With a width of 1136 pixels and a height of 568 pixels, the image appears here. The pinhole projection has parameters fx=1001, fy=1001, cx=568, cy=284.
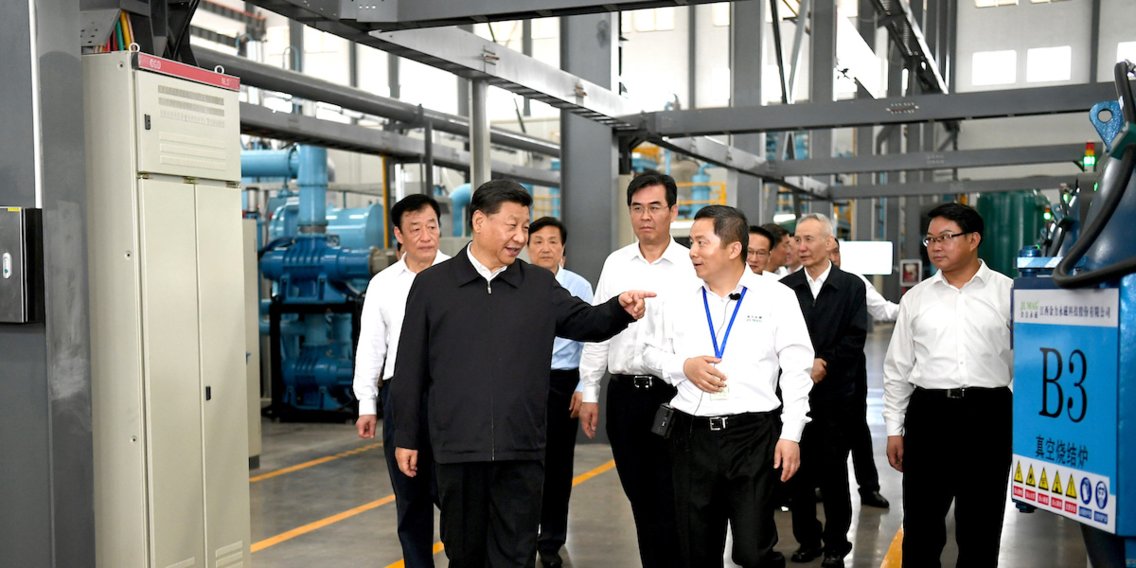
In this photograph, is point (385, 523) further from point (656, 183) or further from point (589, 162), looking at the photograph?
point (589, 162)

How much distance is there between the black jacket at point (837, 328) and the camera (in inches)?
216

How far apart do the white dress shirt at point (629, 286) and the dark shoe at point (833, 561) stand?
162 cm

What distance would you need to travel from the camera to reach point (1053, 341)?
282 cm

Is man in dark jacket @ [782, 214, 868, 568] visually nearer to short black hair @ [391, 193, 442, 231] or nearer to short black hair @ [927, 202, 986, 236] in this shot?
short black hair @ [927, 202, 986, 236]

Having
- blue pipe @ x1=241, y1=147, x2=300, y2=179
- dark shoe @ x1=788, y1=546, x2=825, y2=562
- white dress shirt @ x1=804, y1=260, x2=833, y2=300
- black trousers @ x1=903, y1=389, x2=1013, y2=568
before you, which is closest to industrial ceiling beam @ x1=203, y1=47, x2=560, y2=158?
blue pipe @ x1=241, y1=147, x2=300, y2=179

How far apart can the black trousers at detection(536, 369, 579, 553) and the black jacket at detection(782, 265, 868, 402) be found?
4.43ft

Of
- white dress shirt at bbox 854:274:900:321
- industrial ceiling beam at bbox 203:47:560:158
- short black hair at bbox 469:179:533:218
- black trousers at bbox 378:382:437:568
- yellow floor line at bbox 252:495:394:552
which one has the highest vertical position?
industrial ceiling beam at bbox 203:47:560:158

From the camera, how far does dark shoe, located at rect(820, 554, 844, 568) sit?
5.20 metres

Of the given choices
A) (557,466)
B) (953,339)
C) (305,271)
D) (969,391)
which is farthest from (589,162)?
(969,391)

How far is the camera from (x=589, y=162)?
28.2 feet

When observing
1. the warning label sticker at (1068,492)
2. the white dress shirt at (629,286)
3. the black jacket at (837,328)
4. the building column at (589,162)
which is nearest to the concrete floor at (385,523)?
the black jacket at (837,328)

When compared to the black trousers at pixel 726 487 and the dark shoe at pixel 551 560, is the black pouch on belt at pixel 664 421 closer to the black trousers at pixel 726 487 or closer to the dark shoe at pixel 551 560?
the black trousers at pixel 726 487

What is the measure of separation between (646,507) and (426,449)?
1012 mm

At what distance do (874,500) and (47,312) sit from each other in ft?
17.4
